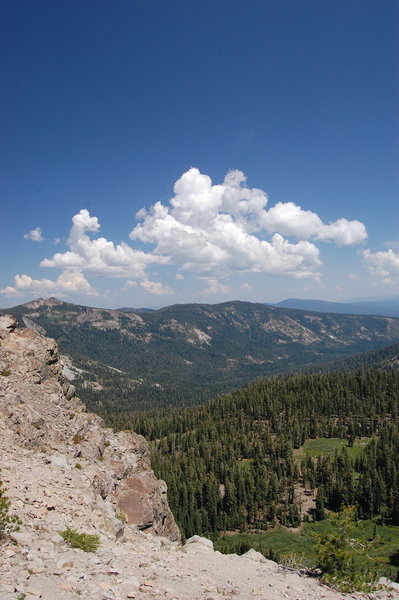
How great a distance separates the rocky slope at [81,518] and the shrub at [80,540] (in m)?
0.49

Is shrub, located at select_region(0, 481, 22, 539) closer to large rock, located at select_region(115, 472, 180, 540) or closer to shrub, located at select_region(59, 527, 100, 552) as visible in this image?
shrub, located at select_region(59, 527, 100, 552)

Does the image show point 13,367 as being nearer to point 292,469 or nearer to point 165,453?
point 292,469

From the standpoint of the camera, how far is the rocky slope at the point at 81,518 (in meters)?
16.1

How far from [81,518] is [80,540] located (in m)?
4.07

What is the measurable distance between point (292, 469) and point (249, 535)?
49.4m

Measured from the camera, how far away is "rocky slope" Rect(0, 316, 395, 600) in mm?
16125

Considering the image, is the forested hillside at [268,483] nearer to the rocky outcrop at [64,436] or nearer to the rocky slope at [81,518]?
the rocky outcrop at [64,436]

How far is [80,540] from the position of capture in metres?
19.9

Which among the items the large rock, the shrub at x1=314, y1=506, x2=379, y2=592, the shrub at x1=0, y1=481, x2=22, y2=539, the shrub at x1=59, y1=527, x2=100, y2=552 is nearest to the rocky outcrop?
the large rock

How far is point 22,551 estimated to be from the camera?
16500 millimetres

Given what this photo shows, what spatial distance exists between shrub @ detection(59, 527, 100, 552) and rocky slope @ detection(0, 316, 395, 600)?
0.49m

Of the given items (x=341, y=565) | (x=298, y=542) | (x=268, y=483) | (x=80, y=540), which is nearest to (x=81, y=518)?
(x=80, y=540)

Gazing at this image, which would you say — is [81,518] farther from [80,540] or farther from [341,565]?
[341,565]

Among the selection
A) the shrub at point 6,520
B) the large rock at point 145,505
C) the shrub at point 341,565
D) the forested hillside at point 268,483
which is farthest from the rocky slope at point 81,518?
the forested hillside at point 268,483
